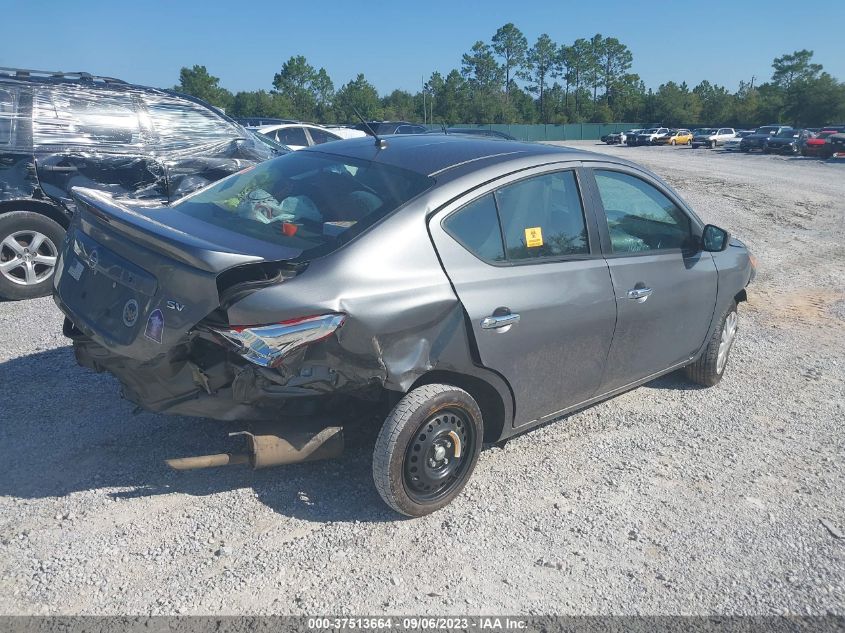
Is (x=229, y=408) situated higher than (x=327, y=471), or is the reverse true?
(x=229, y=408)

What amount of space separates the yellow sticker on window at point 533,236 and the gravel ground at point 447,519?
125 centimetres

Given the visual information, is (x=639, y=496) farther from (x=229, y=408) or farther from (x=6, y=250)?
(x=6, y=250)

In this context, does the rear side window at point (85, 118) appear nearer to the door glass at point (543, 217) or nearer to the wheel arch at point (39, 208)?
the wheel arch at point (39, 208)

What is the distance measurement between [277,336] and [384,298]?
1.64 ft

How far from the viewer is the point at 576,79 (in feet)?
374

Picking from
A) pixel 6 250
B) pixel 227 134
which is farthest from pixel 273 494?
pixel 227 134

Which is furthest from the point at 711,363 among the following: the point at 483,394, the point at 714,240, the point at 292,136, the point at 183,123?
the point at 292,136

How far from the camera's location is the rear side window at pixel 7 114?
21.0 ft

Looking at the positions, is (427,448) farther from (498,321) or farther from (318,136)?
(318,136)

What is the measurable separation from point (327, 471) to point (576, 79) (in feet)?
392

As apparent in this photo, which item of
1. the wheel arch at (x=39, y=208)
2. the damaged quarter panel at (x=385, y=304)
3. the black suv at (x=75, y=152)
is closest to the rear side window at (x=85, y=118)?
the black suv at (x=75, y=152)

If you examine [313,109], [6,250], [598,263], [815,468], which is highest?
[598,263]

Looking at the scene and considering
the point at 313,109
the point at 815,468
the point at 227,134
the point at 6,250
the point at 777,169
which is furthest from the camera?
the point at 313,109

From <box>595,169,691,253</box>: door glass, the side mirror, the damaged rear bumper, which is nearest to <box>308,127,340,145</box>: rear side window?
<box>595,169,691,253</box>: door glass
